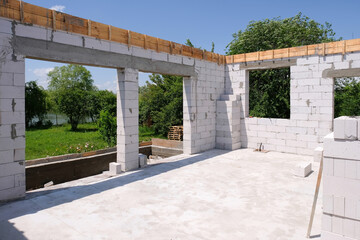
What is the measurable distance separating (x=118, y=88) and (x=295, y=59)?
22.8 ft

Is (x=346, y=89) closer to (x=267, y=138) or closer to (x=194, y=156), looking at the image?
(x=267, y=138)

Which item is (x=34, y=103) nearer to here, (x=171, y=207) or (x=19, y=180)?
(x=19, y=180)

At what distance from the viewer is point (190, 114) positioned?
10016 mm

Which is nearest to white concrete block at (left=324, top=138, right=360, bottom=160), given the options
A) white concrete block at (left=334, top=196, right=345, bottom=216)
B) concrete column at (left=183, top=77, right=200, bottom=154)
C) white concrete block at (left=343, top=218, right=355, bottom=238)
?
white concrete block at (left=334, top=196, right=345, bottom=216)

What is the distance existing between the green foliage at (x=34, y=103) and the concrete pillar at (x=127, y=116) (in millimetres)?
22454

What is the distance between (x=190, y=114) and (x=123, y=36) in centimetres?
394

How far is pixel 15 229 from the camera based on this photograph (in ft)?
13.7

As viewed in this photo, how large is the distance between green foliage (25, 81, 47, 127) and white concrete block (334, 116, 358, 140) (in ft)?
92.7

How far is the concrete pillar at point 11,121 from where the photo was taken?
5289 mm

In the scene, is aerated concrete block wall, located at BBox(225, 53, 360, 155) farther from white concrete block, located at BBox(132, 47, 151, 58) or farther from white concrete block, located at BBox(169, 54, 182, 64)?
white concrete block, located at BBox(132, 47, 151, 58)

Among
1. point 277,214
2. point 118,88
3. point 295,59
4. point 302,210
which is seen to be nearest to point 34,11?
point 118,88

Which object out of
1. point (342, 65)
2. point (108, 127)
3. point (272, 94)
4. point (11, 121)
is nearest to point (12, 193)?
point (11, 121)

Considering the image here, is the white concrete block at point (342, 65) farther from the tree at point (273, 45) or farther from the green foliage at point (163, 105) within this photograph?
the green foliage at point (163, 105)

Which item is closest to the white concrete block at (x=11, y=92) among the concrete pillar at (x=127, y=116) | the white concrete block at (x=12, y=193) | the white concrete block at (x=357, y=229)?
the white concrete block at (x=12, y=193)
